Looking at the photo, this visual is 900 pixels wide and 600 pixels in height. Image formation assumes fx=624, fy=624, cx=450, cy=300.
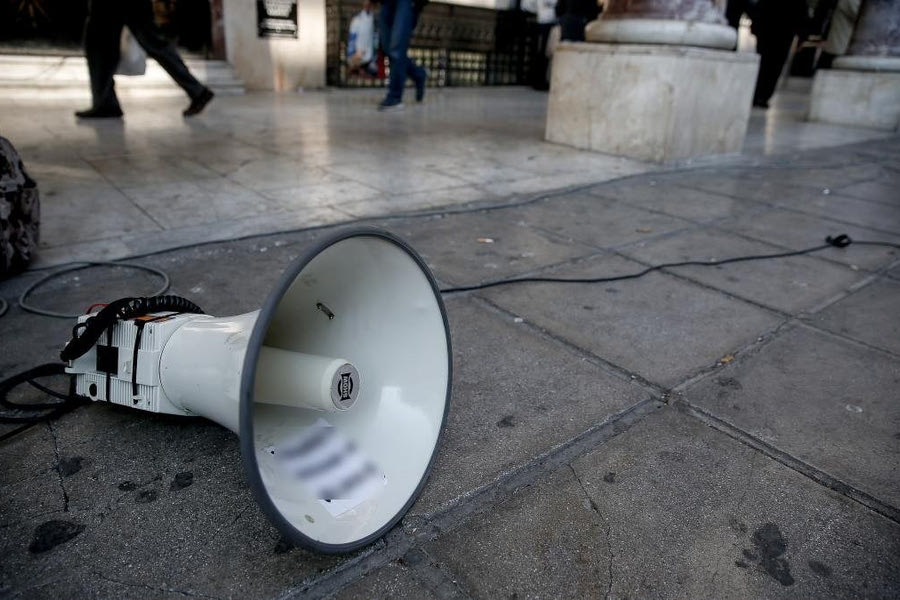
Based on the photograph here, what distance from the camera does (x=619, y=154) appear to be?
5.54 metres

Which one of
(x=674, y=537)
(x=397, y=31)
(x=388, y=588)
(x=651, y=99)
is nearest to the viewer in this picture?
(x=388, y=588)

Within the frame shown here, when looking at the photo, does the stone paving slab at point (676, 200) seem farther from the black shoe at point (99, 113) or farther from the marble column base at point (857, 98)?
the marble column base at point (857, 98)

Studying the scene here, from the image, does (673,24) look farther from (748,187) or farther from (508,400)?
(508,400)

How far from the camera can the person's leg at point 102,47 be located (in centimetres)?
538

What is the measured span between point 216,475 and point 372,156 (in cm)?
387


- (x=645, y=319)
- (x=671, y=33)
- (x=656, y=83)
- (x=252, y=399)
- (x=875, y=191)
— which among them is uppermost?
(x=671, y=33)

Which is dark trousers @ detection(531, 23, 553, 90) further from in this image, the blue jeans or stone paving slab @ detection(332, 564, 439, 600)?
stone paving slab @ detection(332, 564, 439, 600)

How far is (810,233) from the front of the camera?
3.60 meters

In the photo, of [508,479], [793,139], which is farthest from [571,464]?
[793,139]

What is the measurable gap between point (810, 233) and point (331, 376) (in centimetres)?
336

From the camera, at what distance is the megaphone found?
121 cm

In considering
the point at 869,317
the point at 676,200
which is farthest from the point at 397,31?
the point at 869,317

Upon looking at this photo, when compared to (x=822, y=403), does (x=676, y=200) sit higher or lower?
higher

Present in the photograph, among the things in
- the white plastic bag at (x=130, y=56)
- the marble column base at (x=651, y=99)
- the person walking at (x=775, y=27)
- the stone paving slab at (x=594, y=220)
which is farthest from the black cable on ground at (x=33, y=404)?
the person walking at (x=775, y=27)
